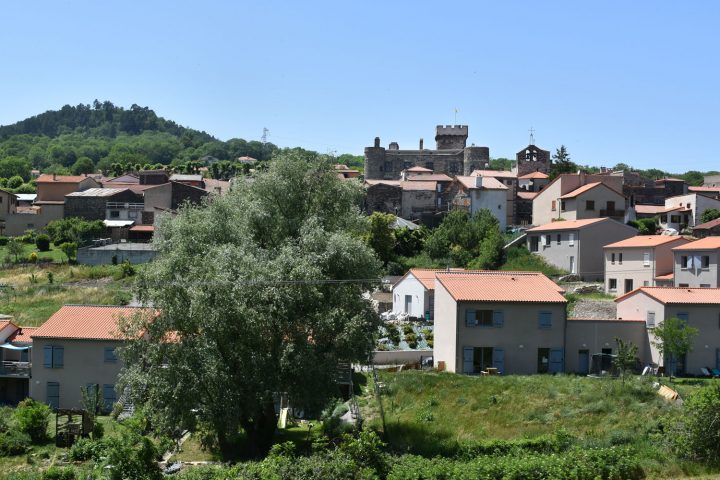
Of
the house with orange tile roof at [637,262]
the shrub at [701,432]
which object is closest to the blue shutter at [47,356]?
the shrub at [701,432]

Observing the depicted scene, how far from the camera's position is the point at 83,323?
4031cm

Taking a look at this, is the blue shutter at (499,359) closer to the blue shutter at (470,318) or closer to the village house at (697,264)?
the blue shutter at (470,318)

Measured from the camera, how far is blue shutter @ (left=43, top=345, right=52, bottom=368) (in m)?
39.3

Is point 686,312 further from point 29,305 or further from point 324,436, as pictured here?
point 29,305

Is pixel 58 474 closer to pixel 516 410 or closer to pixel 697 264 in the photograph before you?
pixel 516 410

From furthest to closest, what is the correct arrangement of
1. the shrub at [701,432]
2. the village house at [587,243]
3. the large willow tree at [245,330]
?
the village house at [587,243] < the large willow tree at [245,330] < the shrub at [701,432]

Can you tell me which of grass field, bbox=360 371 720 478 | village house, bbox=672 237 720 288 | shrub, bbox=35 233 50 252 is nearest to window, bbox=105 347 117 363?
grass field, bbox=360 371 720 478

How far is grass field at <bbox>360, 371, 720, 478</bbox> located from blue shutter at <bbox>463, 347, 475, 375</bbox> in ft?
6.14

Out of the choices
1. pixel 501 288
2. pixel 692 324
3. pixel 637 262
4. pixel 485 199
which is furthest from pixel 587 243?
pixel 692 324

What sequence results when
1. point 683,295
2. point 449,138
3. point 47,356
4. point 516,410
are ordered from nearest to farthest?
1. point 516,410
2. point 683,295
3. point 47,356
4. point 449,138

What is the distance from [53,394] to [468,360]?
18.7 meters

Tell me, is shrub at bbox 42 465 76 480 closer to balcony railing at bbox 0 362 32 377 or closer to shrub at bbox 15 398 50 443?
shrub at bbox 15 398 50 443

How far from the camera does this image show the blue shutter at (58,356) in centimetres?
3925

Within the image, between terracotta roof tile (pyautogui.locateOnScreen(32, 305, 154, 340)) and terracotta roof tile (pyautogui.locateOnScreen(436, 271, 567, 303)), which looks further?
terracotta roof tile (pyautogui.locateOnScreen(32, 305, 154, 340))
